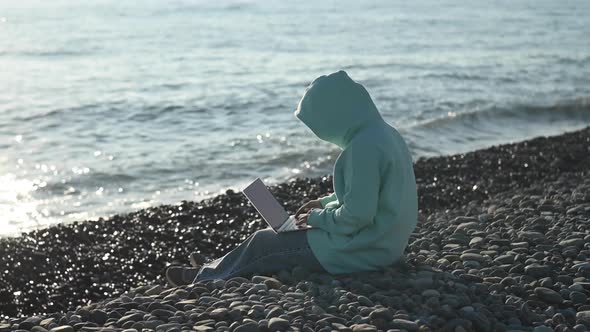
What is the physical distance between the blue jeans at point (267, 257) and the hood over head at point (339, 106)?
91 cm

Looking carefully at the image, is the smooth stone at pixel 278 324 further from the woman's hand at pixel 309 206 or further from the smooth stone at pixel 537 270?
the smooth stone at pixel 537 270

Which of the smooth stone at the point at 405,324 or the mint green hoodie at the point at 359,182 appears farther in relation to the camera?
the mint green hoodie at the point at 359,182

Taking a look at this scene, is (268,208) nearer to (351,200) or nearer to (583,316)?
(351,200)

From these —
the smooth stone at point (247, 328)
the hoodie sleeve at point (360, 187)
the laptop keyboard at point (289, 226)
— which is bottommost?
the smooth stone at point (247, 328)

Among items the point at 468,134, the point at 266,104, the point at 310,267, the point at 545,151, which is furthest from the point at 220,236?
the point at 266,104

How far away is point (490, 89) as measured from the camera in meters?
21.6

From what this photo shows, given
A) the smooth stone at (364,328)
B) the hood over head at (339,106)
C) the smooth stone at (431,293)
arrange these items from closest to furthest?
the smooth stone at (364,328) → the smooth stone at (431,293) → the hood over head at (339,106)

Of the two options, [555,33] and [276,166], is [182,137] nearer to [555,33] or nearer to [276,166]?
[276,166]

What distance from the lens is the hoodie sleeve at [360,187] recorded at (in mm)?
5414

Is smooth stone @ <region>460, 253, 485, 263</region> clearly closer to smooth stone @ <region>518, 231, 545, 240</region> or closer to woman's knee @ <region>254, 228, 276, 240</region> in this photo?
smooth stone @ <region>518, 231, 545, 240</region>

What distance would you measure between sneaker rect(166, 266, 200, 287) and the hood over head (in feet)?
5.56

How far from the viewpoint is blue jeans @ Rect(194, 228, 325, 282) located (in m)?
6.02

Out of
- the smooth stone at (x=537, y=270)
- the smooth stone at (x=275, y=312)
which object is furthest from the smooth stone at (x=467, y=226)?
the smooth stone at (x=275, y=312)

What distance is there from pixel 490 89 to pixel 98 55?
14.1 metres
